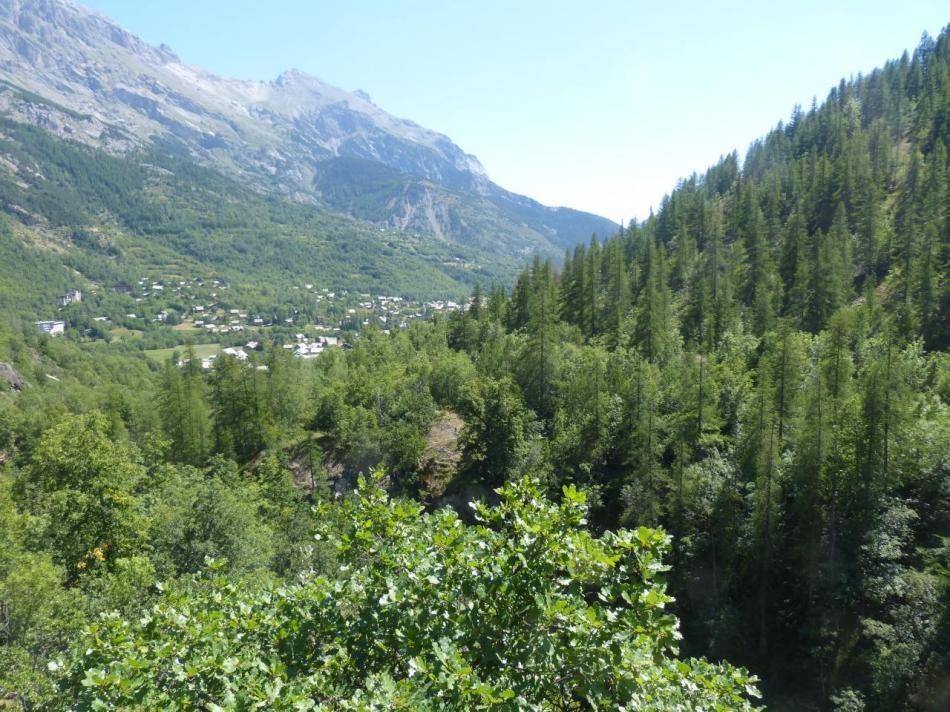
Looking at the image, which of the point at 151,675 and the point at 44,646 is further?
the point at 44,646

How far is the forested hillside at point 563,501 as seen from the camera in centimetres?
650

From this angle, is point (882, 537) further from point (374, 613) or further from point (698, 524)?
point (374, 613)

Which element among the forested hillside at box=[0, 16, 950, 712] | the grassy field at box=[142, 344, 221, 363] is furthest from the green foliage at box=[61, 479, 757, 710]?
the grassy field at box=[142, 344, 221, 363]

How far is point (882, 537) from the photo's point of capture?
26.4 metres

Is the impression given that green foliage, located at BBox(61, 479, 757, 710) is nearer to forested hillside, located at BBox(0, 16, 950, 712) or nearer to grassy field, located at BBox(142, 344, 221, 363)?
forested hillside, located at BBox(0, 16, 950, 712)

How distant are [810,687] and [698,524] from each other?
30.5ft

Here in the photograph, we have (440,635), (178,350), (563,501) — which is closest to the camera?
(440,635)

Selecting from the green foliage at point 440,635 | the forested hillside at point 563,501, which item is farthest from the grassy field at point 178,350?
the green foliage at point 440,635

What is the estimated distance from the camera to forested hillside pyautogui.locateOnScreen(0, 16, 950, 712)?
650 cm

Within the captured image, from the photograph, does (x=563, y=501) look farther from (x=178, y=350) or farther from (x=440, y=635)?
(x=178, y=350)

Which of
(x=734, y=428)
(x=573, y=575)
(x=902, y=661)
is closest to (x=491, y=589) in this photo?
(x=573, y=575)

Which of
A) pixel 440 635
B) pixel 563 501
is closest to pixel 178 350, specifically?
pixel 440 635

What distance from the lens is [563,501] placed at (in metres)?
7.00

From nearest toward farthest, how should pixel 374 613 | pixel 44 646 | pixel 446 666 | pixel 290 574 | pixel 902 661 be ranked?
pixel 446 666 < pixel 374 613 < pixel 44 646 < pixel 902 661 < pixel 290 574
